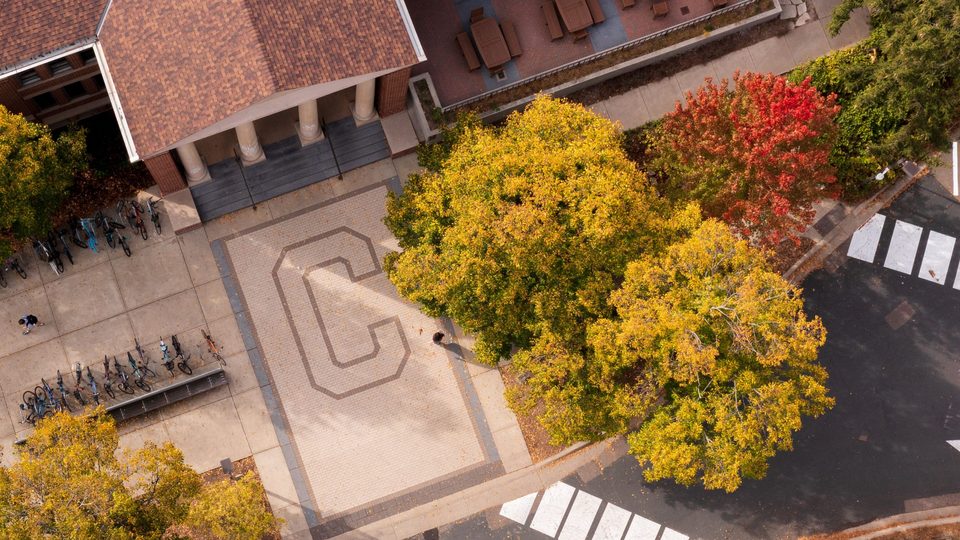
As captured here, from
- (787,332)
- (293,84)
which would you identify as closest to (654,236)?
(787,332)

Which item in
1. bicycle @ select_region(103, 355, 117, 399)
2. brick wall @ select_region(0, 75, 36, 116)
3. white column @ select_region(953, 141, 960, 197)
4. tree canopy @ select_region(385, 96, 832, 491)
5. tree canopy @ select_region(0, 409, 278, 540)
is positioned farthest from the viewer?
white column @ select_region(953, 141, 960, 197)

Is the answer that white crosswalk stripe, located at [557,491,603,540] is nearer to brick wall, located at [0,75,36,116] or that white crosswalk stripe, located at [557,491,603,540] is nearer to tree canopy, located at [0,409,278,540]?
tree canopy, located at [0,409,278,540]

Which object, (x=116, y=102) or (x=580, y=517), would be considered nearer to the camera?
(x=116, y=102)

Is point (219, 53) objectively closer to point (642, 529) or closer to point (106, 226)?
point (106, 226)

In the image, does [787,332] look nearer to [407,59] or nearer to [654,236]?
[654,236]

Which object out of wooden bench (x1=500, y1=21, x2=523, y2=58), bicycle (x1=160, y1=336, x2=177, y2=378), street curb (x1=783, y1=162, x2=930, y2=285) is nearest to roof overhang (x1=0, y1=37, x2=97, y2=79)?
bicycle (x1=160, y1=336, x2=177, y2=378)

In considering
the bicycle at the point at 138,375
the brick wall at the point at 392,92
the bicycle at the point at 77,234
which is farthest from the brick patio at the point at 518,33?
the bicycle at the point at 138,375

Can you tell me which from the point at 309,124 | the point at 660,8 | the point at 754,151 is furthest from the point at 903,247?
the point at 309,124
